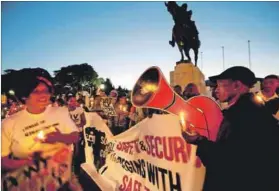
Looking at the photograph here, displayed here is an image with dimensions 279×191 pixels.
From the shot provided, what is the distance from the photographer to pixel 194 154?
3031 mm

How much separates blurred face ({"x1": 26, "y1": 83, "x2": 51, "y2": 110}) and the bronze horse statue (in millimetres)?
12981

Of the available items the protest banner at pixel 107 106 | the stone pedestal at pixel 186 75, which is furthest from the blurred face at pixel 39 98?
the stone pedestal at pixel 186 75

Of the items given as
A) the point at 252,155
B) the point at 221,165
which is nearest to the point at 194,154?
the point at 221,165

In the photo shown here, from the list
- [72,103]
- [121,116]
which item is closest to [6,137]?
[72,103]

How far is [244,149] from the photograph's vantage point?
2.47m

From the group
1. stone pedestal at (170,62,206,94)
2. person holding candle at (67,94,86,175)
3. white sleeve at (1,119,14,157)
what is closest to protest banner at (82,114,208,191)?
white sleeve at (1,119,14,157)

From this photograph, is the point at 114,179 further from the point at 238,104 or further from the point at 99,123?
the point at 238,104

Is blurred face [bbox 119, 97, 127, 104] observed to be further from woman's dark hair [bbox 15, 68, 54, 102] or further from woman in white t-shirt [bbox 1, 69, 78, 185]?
woman's dark hair [bbox 15, 68, 54, 102]

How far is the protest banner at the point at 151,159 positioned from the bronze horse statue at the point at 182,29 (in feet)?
37.7

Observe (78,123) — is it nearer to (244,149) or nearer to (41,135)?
(41,135)

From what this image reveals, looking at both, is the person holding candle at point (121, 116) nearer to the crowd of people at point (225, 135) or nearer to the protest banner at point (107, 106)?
the protest banner at point (107, 106)

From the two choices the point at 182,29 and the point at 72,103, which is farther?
the point at 182,29

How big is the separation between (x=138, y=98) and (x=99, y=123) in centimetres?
217

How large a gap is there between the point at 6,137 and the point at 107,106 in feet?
18.9
